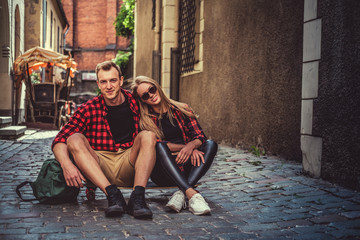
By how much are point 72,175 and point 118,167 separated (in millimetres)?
468

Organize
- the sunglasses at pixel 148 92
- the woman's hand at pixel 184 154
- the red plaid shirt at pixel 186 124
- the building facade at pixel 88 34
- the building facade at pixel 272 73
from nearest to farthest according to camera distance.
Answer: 1. the woman's hand at pixel 184 154
2. the sunglasses at pixel 148 92
3. the red plaid shirt at pixel 186 124
4. the building facade at pixel 272 73
5. the building facade at pixel 88 34

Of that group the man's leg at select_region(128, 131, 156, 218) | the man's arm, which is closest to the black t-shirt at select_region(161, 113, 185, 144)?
the man's leg at select_region(128, 131, 156, 218)

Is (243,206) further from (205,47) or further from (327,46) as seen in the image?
(205,47)

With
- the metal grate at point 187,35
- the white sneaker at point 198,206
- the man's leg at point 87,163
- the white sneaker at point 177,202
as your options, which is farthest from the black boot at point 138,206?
the metal grate at point 187,35

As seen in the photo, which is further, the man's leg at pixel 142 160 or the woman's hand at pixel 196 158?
the woman's hand at pixel 196 158

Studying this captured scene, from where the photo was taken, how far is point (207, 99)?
9750mm

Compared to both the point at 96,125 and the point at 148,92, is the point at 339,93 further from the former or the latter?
the point at 96,125

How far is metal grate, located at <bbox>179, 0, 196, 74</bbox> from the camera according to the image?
10.9 meters

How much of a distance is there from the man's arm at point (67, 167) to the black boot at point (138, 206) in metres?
0.50

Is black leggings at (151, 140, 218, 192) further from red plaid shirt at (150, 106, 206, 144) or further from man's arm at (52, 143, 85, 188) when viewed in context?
man's arm at (52, 143, 85, 188)

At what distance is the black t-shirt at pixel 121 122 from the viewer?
390cm

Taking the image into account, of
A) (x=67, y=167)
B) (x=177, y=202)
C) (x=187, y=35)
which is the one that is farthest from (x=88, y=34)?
(x=177, y=202)

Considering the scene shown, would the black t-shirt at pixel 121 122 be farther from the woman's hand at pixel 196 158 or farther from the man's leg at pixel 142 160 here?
the woman's hand at pixel 196 158

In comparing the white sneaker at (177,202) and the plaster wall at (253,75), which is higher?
the plaster wall at (253,75)
